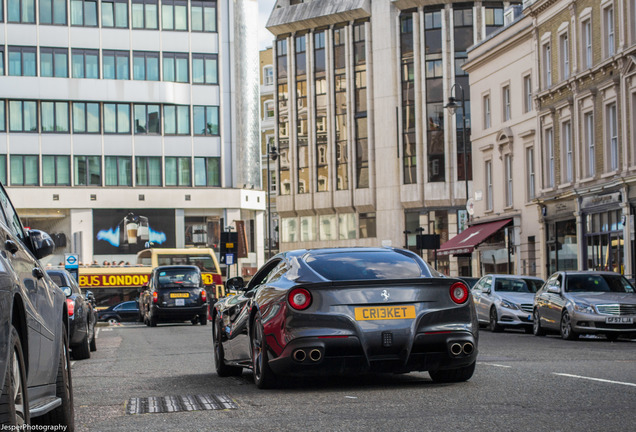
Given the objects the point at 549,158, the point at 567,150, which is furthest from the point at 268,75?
the point at 567,150

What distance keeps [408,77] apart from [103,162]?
20439mm

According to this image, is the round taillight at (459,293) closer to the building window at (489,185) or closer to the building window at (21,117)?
the building window at (489,185)

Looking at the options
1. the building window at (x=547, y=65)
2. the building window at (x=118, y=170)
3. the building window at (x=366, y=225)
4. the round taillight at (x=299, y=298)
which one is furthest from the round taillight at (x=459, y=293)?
the building window at (x=366, y=225)

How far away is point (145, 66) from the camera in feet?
214

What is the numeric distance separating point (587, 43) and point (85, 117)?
112 feet

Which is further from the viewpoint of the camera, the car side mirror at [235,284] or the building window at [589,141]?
the building window at [589,141]

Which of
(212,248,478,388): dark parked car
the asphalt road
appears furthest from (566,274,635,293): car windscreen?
(212,248,478,388): dark parked car

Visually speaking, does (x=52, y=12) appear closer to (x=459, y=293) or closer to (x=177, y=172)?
(x=177, y=172)

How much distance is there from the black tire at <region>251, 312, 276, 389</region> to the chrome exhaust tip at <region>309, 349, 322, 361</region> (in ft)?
1.79

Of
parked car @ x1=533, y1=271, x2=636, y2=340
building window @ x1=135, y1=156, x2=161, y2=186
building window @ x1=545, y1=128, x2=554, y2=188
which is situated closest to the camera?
parked car @ x1=533, y1=271, x2=636, y2=340

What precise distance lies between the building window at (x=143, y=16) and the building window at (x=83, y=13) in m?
2.33

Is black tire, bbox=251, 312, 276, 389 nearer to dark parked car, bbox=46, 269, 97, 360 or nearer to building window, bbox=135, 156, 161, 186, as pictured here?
dark parked car, bbox=46, 269, 97, 360

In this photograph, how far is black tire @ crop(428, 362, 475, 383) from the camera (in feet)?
34.9

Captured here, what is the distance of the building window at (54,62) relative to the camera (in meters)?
63.2
